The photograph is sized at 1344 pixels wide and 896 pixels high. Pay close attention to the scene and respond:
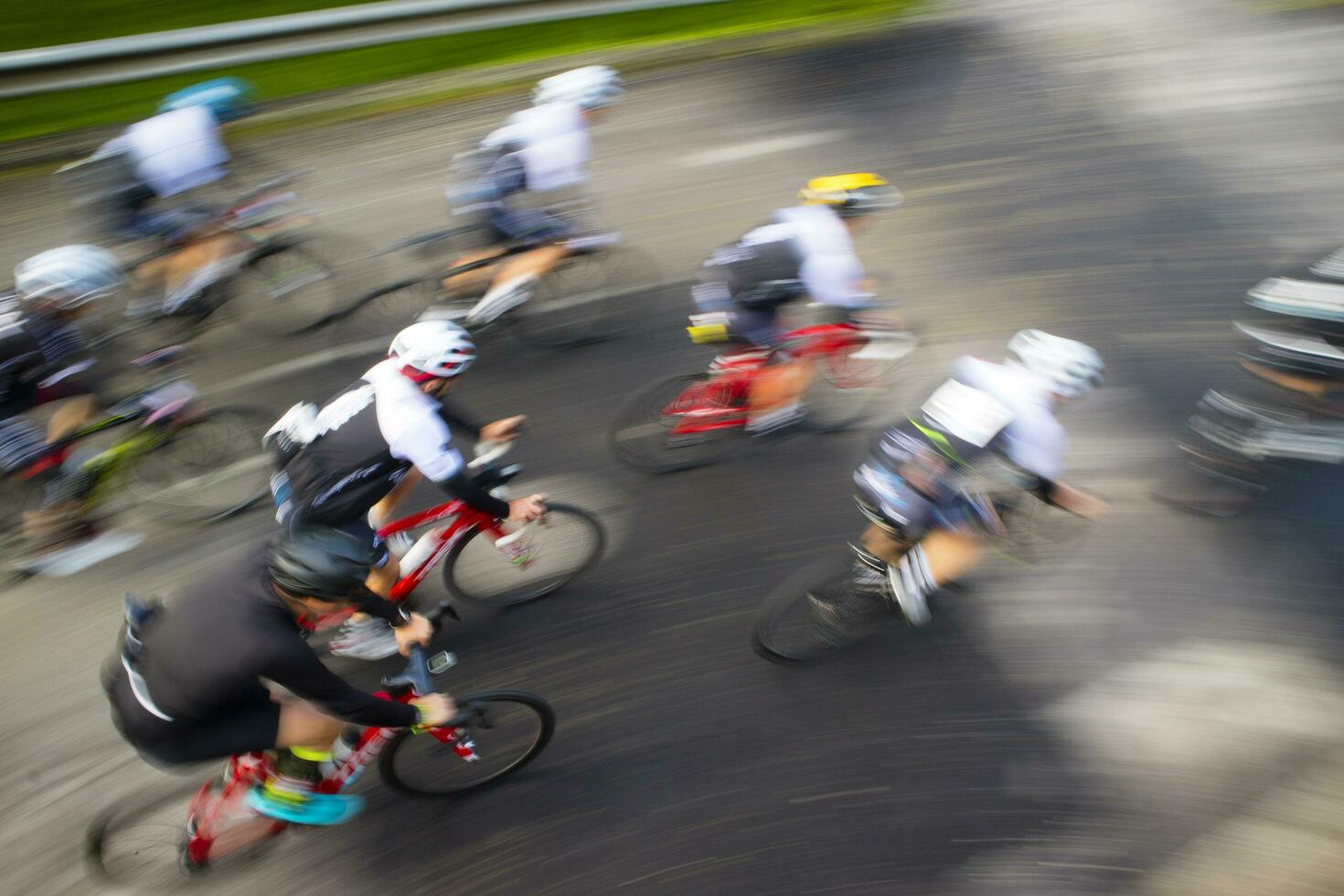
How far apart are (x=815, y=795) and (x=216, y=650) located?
269 centimetres

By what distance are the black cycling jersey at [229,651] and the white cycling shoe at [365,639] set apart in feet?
4.41

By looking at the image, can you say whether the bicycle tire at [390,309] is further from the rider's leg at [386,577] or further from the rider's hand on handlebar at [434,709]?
the rider's hand on handlebar at [434,709]

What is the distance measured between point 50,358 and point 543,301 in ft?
10.4

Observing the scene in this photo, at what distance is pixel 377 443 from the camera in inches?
159

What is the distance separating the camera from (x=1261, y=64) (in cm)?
965

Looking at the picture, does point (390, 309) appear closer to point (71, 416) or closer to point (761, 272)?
point (71, 416)

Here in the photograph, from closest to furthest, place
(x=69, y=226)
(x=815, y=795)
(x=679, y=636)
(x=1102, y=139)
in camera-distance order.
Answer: (x=815, y=795) → (x=679, y=636) → (x=69, y=226) → (x=1102, y=139)

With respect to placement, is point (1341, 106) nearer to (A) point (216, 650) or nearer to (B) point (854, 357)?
(B) point (854, 357)

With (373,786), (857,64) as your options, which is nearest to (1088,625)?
(373,786)

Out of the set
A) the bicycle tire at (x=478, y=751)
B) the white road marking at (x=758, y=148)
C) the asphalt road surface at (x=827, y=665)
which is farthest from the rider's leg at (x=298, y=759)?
the white road marking at (x=758, y=148)

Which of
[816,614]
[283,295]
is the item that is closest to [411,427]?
[816,614]

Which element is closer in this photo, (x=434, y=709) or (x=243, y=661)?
(x=243, y=661)

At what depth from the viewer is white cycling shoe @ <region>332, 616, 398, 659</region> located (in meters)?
4.61

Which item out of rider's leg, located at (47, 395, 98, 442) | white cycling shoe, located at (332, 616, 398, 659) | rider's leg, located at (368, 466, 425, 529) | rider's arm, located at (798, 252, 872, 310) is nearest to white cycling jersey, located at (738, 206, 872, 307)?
rider's arm, located at (798, 252, 872, 310)
